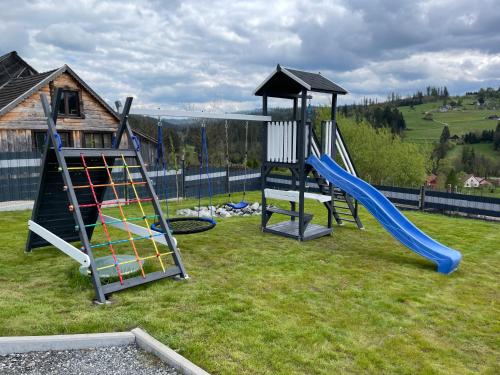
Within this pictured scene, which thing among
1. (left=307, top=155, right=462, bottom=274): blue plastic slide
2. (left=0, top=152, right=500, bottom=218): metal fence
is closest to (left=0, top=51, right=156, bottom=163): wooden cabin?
(left=0, top=152, right=500, bottom=218): metal fence

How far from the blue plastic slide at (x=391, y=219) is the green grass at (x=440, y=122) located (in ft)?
233

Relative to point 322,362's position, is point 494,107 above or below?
above

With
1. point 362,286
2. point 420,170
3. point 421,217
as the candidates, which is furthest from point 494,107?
point 362,286

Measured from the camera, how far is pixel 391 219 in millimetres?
8125

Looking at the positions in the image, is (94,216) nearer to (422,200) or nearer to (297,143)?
(297,143)

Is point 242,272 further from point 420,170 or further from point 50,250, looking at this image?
point 420,170

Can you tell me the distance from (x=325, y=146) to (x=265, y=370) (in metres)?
6.69

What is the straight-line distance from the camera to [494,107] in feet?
342

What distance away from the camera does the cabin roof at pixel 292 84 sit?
29.2 feet

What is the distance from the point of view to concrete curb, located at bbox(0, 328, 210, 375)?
411cm

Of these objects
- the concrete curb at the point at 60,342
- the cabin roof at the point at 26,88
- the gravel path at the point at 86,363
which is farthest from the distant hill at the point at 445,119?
the gravel path at the point at 86,363

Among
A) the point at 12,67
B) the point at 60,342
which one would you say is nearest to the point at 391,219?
the point at 60,342

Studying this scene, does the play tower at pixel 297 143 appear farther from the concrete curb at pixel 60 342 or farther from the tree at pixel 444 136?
the tree at pixel 444 136

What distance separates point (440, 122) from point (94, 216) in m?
100
